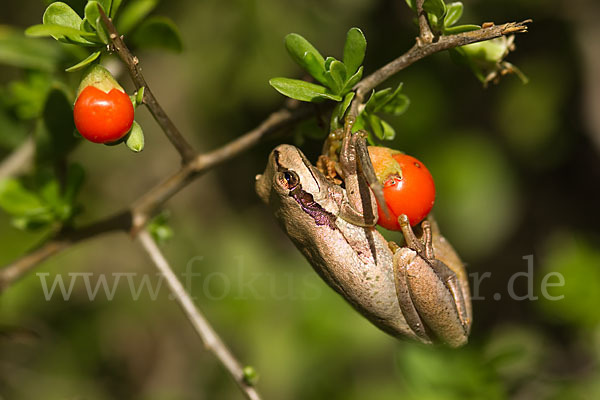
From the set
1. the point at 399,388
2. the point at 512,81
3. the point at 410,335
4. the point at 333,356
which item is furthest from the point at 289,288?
the point at 410,335

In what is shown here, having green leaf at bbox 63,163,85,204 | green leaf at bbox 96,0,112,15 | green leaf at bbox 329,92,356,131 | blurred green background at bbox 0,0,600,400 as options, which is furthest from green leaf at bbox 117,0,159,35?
blurred green background at bbox 0,0,600,400

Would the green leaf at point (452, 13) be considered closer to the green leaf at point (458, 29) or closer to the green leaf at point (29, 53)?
the green leaf at point (458, 29)

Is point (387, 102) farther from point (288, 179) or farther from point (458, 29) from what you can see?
point (288, 179)

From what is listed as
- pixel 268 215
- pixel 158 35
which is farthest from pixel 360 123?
pixel 268 215

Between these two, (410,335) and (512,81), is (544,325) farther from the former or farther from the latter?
(410,335)

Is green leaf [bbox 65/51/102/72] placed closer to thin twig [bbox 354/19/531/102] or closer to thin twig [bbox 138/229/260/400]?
thin twig [bbox 354/19/531/102]

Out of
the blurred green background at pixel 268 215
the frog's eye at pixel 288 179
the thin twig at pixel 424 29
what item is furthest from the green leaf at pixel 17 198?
the blurred green background at pixel 268 215

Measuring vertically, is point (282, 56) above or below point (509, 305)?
above
